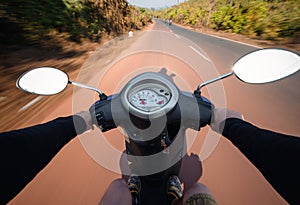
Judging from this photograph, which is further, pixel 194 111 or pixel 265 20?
pixel 265 20

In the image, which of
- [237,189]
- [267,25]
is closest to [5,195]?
[237,189]

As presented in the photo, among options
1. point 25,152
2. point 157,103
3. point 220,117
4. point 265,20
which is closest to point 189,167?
point 220,117

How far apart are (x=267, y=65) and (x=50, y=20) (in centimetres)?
741

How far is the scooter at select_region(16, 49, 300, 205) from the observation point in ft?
2.49

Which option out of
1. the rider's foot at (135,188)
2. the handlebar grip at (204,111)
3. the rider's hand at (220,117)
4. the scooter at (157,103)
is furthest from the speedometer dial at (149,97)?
the rider's foot at (135,188)

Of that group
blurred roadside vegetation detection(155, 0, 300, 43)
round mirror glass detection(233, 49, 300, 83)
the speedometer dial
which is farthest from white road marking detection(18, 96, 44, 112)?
blurred roadside vegetation detection(155, 0, 300, 43)

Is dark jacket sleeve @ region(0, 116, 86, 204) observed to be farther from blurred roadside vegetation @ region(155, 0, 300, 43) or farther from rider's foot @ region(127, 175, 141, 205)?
blurred roadside vegetation @ region(155, 0, 300, 43)

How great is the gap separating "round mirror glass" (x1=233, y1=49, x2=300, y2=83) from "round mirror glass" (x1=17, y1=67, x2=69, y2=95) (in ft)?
3.47

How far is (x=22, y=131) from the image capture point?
2.33 feet

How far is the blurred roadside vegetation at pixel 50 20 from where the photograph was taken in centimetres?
445

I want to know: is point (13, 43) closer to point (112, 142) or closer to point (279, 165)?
point (112, 142)

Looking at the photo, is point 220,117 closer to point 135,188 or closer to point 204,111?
point 204,111

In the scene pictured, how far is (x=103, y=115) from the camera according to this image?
90cm

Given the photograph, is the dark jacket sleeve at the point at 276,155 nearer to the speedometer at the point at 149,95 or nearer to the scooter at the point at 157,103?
the scooter at the point at 157,103
